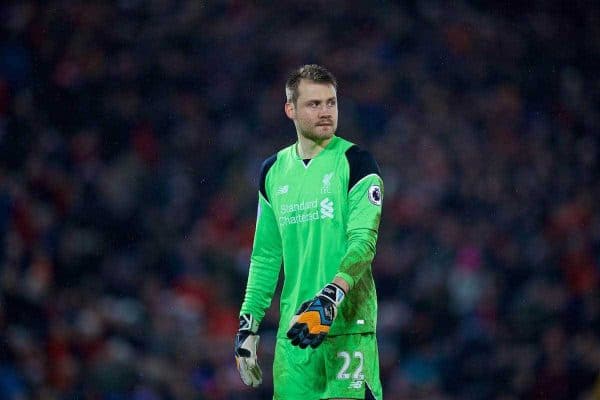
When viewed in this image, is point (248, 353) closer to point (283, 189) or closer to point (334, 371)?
point (334, 371)

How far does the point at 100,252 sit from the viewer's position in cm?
880

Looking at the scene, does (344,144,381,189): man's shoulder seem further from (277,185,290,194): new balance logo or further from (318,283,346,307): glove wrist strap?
(318,283,346,307): glove wrist strap

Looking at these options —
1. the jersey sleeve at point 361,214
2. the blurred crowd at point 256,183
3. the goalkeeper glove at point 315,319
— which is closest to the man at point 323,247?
the jersey sleeve at point 361,214

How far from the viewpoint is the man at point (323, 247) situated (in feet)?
13.7

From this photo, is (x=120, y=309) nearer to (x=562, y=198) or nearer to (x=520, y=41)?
(x=562, y=198)

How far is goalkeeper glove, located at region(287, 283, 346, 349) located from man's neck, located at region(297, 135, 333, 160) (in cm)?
83

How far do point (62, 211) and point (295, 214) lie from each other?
5.00 metres

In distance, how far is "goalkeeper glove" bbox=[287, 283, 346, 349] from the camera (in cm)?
370

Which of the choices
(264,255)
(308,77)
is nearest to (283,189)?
(264,255)

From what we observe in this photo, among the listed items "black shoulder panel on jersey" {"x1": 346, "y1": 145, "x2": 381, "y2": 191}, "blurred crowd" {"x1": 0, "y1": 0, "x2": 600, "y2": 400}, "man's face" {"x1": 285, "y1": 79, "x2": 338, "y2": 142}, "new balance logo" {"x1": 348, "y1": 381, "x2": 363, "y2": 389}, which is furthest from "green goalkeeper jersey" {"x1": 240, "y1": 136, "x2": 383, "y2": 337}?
"blurred crowd" {"x1": 0, "y1": 0, "x2": 600, "y2": 400}

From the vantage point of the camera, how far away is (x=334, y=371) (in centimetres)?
418

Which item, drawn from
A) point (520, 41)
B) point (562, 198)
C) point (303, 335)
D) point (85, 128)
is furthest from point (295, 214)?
point (520, 41)

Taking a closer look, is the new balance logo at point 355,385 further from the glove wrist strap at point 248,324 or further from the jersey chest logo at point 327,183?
the jersey chest logo at point 327,183

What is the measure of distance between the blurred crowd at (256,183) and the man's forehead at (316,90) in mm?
4396
